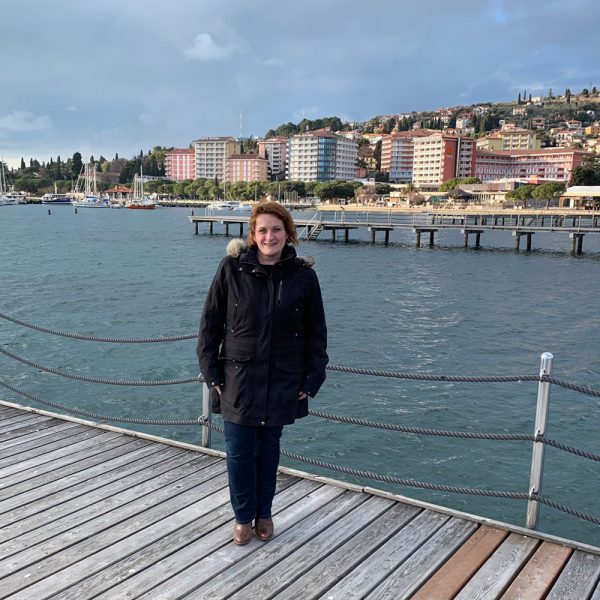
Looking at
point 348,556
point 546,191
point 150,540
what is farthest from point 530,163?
point 150,540

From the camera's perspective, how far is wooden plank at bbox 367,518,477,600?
11.7 ft

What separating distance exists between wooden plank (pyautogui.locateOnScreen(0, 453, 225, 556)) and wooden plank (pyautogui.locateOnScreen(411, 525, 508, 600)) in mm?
2000

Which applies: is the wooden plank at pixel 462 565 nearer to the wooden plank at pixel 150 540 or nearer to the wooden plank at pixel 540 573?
the wooden plank at pixel 540 573

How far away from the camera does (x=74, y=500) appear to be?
4.59 metres

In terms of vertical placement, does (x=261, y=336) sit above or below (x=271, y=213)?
below

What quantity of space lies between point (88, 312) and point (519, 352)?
15.5m

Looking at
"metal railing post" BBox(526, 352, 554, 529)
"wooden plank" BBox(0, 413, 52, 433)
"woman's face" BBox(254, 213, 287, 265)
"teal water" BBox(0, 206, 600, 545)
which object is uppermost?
"woman's face" BBox(254, 213, 287, 265)

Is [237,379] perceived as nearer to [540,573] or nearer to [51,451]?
[540,573]

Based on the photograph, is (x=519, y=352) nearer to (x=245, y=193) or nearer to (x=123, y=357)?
(x=123, y=357)

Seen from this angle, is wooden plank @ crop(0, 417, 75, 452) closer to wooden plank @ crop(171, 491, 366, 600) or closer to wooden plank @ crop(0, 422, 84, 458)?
wooden plank @ crop(0, 422, 84, 458)

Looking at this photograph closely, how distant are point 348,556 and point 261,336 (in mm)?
1491

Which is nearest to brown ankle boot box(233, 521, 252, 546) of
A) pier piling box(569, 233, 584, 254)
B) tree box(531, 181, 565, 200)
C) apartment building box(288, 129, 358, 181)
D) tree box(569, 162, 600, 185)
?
pier piling box(569, 233, 584, 254)

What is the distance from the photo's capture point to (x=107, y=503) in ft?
14.9

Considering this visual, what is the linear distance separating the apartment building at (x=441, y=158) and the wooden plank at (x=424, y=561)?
18780 centimetres
